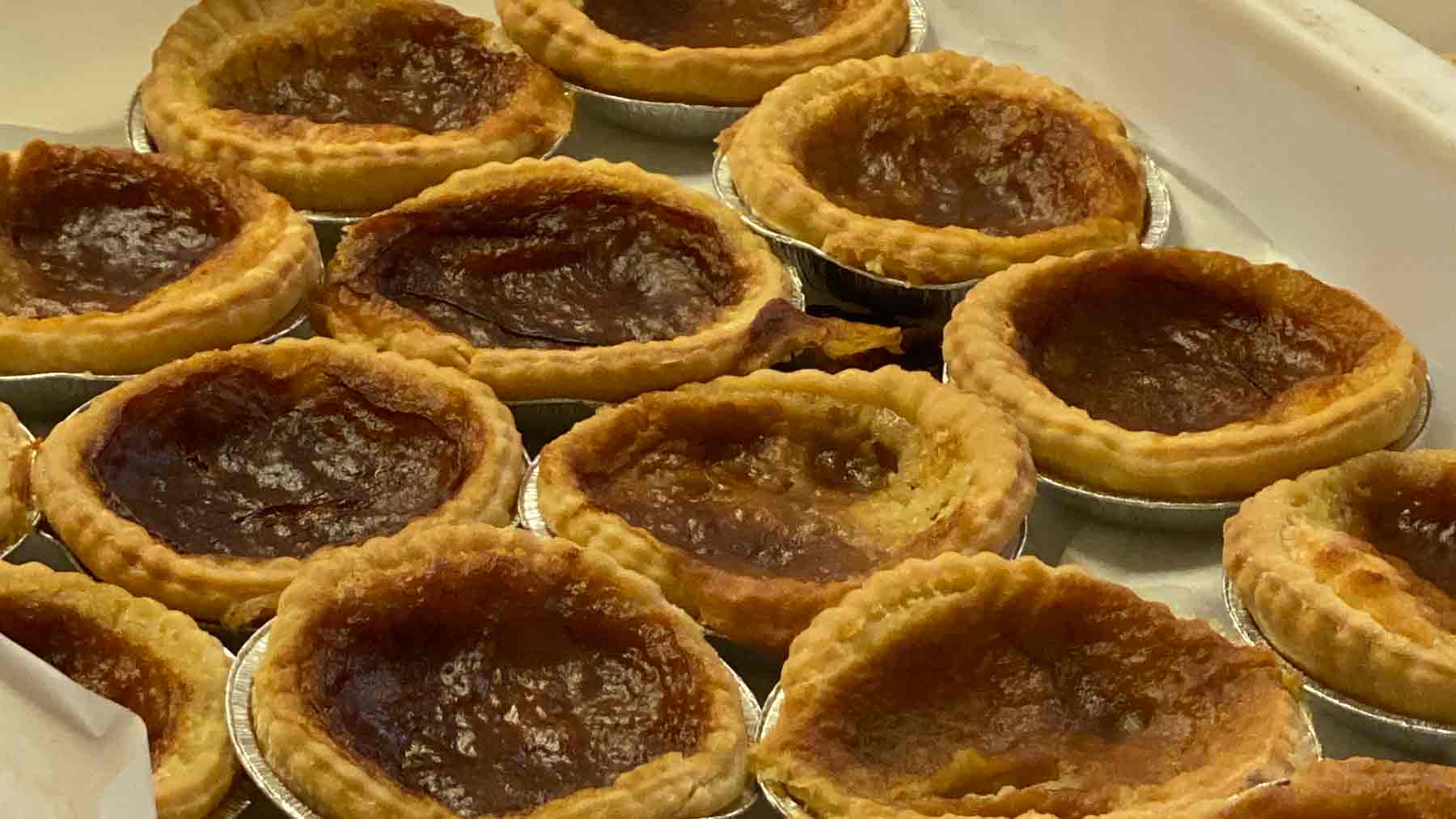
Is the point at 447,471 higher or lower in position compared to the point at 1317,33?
lower

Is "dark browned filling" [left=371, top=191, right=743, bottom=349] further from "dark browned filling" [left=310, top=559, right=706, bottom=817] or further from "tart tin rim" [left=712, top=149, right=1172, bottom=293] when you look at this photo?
"dark browned filling" [left=310, top=559, right=706, bottom=817]

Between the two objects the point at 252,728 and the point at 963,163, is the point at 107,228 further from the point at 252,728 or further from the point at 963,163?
the point at 963,163

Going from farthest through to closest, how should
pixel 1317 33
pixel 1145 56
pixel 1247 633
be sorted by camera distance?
pixel 1145 56 → pixel 1317 33 → pixel 1247 633

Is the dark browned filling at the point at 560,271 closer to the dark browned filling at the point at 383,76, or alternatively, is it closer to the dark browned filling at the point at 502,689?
the dark browned filling at the point at 383,76

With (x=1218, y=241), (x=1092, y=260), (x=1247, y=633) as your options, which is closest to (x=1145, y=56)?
(x=1218, y=241)

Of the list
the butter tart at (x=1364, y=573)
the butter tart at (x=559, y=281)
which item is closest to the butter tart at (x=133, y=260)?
the butter tart at (x=559, y=281)

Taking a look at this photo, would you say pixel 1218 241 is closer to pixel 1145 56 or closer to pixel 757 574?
pixel 1145 56
